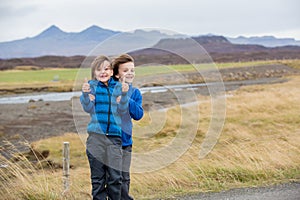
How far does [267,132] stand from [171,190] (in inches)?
377

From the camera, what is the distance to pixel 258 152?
8164mm

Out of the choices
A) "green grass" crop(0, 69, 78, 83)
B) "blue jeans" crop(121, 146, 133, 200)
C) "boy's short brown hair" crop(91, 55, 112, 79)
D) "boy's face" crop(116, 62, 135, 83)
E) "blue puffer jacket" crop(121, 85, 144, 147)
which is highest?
"boy's short brown hair" crop(91, 55, 112, 79)

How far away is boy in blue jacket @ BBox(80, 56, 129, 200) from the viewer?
4488 mm

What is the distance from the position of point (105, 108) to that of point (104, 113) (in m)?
0.06

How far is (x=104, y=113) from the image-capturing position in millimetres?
4539

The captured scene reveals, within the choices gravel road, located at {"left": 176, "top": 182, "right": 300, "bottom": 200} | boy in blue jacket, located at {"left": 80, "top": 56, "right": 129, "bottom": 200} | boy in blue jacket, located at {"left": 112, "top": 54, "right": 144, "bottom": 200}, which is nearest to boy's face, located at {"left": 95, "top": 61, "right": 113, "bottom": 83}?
boy in blue jacket, located at {"left": 80, "top": 56, "right": 129, "bottom": 200}

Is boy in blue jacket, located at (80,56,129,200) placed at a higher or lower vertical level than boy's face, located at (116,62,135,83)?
lower

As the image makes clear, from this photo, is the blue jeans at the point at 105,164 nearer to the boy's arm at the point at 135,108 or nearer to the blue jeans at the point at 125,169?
the blue jeans at the point at 125,169

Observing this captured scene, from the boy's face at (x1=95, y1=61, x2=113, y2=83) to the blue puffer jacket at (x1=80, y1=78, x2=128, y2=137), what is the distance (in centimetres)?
5

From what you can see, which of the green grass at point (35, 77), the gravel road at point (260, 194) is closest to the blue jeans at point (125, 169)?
the gravel road at point (260, 194)

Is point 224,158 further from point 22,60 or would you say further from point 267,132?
point 22,60

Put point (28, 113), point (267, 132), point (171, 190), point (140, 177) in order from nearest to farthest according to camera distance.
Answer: point (171, 190)
point (140, 177)
point (267, 132)
point (28, 113)

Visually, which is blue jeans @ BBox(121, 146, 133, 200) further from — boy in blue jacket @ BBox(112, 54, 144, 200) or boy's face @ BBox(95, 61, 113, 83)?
boy's face @ BBox(95, 61, 113, 83)

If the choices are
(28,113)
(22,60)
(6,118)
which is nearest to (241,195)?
(6,118)
